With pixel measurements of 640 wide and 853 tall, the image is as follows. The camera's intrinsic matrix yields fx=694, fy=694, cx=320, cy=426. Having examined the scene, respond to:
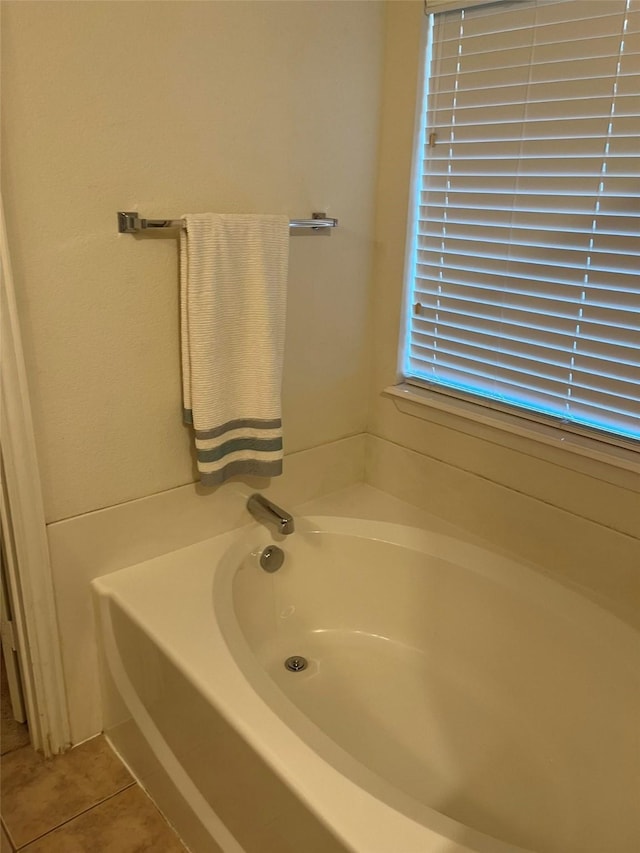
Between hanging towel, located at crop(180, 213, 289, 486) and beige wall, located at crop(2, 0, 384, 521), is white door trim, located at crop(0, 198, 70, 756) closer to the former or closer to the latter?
beige wall, located at crop(2, 0, 384, 521)

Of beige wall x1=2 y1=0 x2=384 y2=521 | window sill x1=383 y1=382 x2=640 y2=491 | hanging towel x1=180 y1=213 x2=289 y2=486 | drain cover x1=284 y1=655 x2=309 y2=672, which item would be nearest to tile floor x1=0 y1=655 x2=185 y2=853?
drain cover x1=284 y1=655 x2=309 y2=672

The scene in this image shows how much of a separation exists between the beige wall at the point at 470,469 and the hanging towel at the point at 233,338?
1.45 ft

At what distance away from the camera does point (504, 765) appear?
1607mm

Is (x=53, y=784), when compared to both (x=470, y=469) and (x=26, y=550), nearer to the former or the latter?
(x=26, y=550)

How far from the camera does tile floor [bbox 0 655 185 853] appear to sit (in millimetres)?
1526

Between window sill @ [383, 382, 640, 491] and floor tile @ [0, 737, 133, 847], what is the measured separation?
1.22 metres

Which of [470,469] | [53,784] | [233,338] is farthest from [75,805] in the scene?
[470,469]

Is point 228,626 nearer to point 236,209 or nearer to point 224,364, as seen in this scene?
point 224,364

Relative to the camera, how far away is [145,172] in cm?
149

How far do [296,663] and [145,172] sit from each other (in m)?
1.30

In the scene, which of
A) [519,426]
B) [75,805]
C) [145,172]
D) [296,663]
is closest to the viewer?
[145,172]

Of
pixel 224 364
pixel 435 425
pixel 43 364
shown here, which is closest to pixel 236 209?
pixel 224 364

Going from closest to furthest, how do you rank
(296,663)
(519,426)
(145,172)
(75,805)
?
(145,172)
(75,805)
(519,426)
(296,663)

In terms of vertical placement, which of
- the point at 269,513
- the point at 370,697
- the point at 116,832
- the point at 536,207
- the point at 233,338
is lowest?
the point at 116,832
